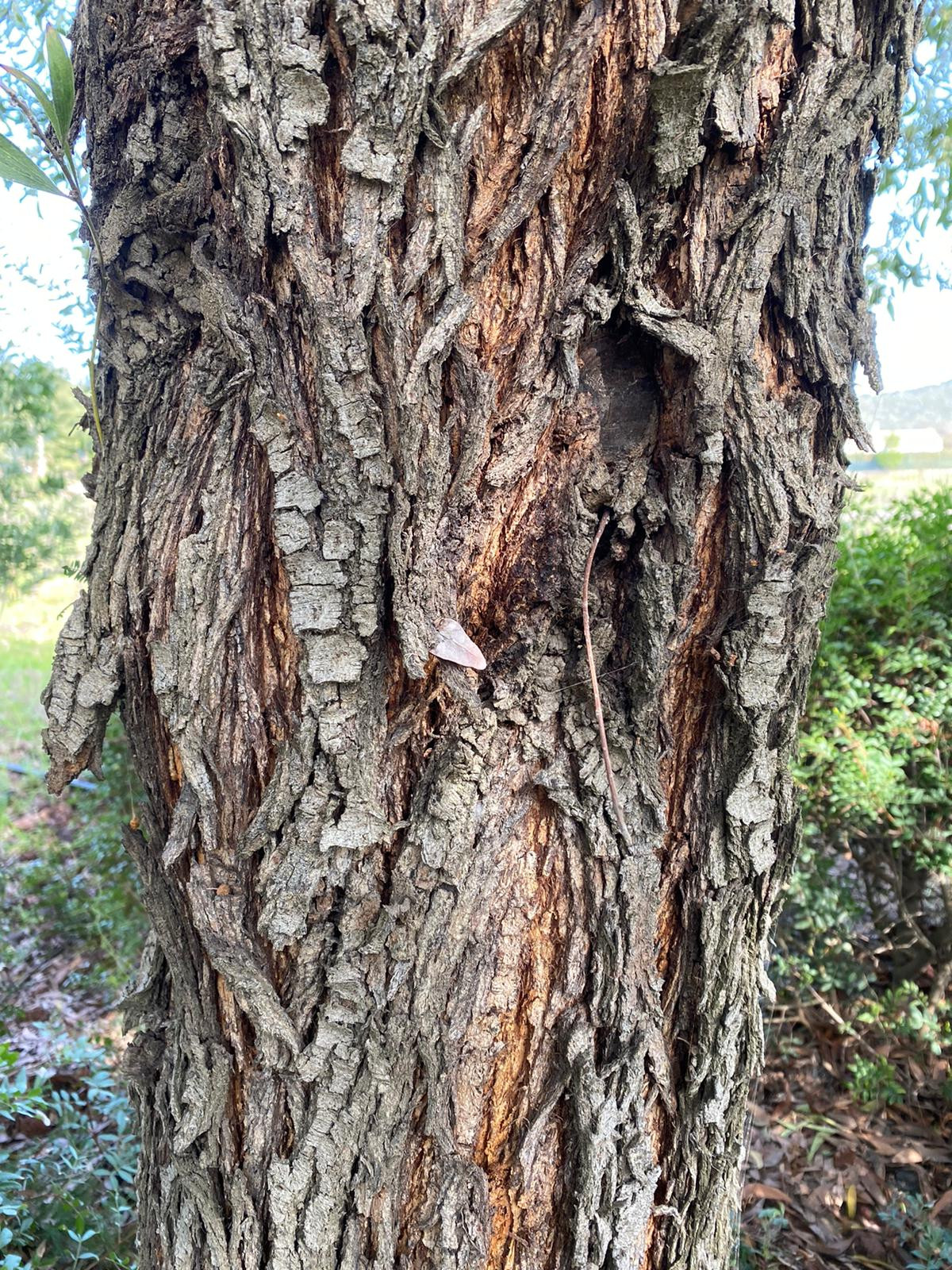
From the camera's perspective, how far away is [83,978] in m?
3.35

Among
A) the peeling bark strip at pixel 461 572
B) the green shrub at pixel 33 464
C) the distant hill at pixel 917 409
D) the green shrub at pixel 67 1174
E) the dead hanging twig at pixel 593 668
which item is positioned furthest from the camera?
the green shrub at pixel 33 464

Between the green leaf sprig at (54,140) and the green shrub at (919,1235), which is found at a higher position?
the green leaf sprig at (54,140)

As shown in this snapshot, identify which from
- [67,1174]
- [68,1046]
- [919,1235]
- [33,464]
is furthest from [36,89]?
[33,464]

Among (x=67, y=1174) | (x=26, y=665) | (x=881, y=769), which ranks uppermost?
(x=881, y=769)

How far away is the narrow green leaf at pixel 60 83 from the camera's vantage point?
3.09ft

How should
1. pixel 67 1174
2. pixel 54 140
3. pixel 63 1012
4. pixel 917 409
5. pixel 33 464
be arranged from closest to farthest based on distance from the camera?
pixel 54 140 → pixel 67 1174 → pixel 917 409 → pixel 63 1012 → pixel 33 464

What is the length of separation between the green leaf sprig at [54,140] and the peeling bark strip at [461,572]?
35mm

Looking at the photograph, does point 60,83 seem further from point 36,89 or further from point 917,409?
point 917,409

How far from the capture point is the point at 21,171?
0.95 m

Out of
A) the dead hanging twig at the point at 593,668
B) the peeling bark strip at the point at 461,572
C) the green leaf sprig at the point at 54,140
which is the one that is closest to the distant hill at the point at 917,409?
the peeling bark strip at the point at 461,572

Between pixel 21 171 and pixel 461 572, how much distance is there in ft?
2.36

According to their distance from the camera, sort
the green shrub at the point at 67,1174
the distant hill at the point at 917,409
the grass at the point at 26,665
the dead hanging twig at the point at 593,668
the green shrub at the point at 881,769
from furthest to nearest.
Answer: the grass at the point at 26,665, the distant hill at the point at 917,409, the green shrub at the point at 881,769, the green shrub at the point at 67,1174, the dead hanging twig at the point at 593,668

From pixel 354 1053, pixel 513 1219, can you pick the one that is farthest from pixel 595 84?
pixel 513 1219

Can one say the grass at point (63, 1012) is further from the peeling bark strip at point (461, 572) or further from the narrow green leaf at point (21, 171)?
the narrow green leaf at point (21, 171)
